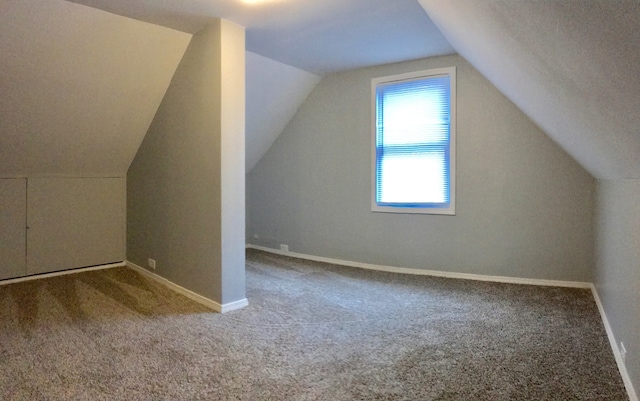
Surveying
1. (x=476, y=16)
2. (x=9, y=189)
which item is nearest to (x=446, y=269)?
(x=476, y=16)

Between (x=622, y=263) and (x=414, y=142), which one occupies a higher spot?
(x=414, y=142)

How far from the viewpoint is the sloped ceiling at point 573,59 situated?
3.46 feet

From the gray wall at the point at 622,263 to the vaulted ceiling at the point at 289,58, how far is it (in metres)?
0.20

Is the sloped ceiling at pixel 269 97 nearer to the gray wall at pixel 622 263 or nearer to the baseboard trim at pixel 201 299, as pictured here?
→ the baseboard trim at pixel 201 299

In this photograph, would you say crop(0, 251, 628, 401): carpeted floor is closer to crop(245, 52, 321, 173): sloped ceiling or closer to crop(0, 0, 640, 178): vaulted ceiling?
crop(0, 0, 640, 178): vaulted ceiling

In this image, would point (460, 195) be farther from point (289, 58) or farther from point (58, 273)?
point (58, 273)

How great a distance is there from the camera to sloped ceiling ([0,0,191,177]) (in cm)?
307

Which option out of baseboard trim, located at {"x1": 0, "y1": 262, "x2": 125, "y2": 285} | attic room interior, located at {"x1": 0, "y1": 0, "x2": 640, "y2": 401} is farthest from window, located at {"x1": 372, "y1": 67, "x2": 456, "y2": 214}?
baseboard trim, located at {"x1": 0, "y1": 262, "x2": 125, "y2": 285}

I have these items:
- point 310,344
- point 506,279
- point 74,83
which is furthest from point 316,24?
point 506,279

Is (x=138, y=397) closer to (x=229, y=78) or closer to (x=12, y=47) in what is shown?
(x=229, y=78)

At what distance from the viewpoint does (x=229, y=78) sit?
3340 mm

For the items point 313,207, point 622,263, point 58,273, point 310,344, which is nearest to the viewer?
point 622,263

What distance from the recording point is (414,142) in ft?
15.0

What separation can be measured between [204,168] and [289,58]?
6.08ft
